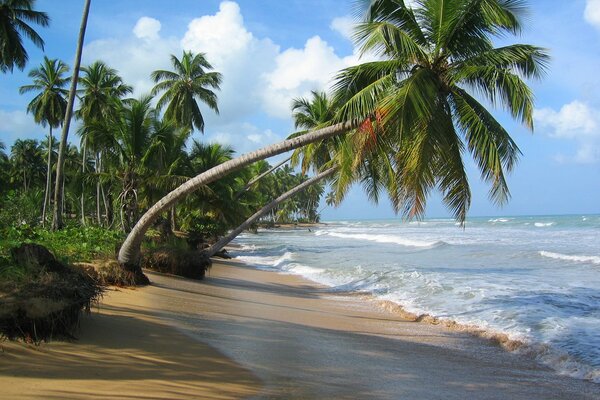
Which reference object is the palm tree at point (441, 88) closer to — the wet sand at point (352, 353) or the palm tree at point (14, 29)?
the wet sand at point (352, 353)

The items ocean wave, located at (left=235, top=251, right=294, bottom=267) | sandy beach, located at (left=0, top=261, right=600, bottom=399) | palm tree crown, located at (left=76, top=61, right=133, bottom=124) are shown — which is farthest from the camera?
palm tree crown, located at (left=76, top=61, right=133, bottom=124)

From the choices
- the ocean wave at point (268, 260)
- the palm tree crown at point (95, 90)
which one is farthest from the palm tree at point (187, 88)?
the ocean wave at point (268, 260)

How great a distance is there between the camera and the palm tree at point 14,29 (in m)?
21.4

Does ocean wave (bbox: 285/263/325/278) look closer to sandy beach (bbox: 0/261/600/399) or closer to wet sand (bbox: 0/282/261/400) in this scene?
sandy beach (bbox: 0/261/600/399)

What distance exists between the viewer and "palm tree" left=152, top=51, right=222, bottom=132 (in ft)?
102

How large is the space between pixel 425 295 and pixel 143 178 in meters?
12.7

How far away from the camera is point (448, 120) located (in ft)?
29.5

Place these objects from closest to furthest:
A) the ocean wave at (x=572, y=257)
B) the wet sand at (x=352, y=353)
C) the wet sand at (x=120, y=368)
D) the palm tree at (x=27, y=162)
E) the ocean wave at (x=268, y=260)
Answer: the wet sand at (x=120, y=368) < the wet sand at (x=352, y=353) < the ocean wave at (x=572, y=257) < the ocean wave at (x=268, y=260) < the palm tree at (x=27, y=162)

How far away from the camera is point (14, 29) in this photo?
22047 mm

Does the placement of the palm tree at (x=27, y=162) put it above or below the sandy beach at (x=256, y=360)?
above

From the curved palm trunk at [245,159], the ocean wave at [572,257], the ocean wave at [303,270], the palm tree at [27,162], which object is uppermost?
the palm tree at [27,162]

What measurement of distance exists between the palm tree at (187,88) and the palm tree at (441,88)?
917 inches

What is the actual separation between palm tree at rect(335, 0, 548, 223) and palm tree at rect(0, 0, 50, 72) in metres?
18.7

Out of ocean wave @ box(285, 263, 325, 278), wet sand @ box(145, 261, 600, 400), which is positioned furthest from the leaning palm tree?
ocean wave @ box(285, 263, 325, 278)
